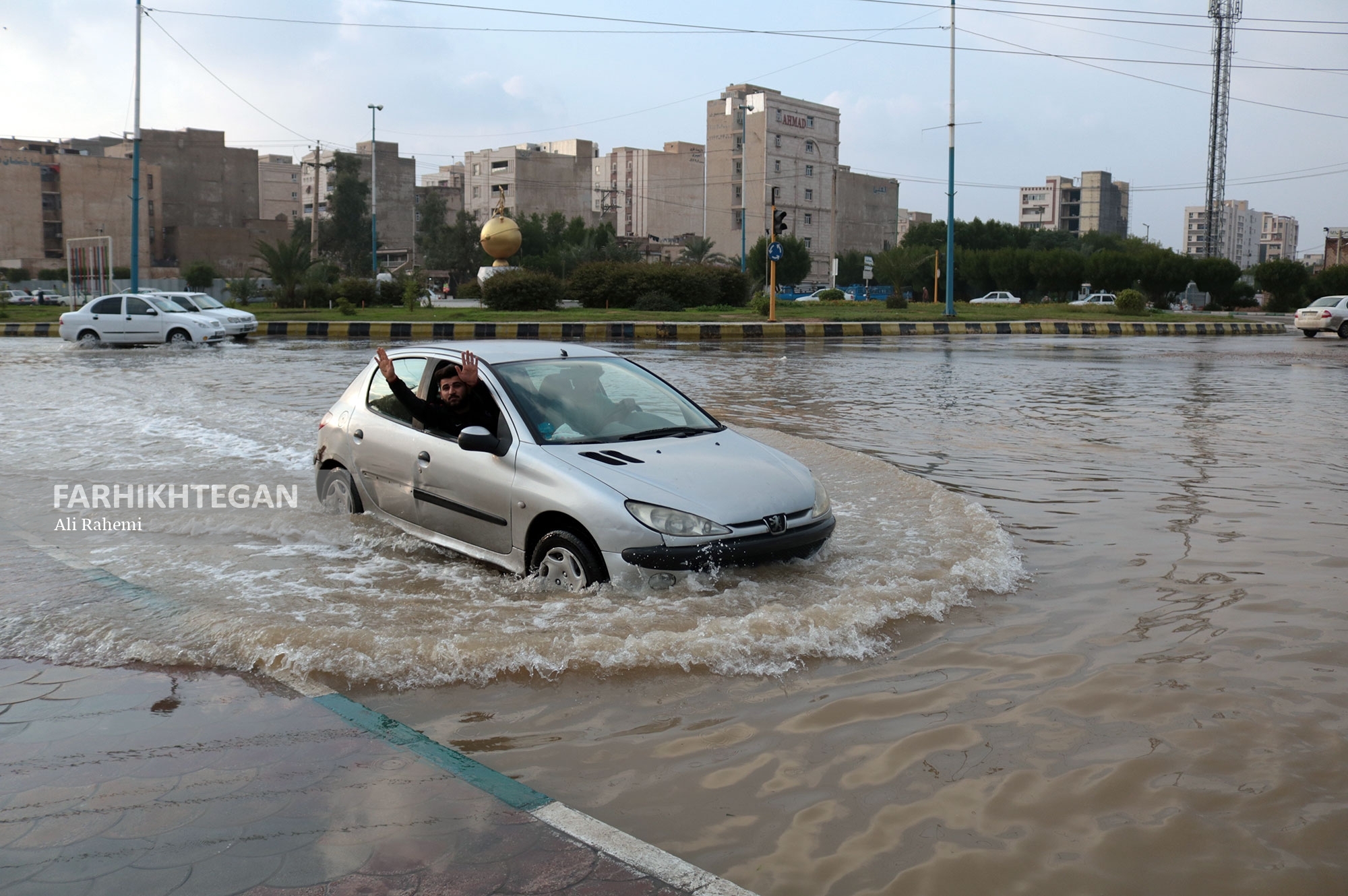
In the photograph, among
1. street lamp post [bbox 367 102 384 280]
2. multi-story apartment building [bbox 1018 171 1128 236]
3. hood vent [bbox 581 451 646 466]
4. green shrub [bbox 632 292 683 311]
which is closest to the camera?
hood vent [bbox 581 451 646 466]

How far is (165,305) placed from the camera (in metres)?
27.0

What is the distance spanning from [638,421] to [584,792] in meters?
2.94

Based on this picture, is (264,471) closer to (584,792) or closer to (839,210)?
(584,792)

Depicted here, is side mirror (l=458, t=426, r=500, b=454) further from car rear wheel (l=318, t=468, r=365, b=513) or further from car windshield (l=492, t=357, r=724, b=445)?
car rear wheel (l=318, t=468, r=365, b=513)

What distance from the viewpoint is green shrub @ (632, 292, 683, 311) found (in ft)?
122

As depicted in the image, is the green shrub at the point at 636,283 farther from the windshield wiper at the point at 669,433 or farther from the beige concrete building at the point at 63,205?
the beige concrete building at the point at 63,205

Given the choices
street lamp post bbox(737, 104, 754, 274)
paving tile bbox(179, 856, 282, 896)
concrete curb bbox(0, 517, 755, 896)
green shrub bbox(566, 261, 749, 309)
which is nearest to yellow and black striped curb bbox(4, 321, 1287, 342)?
green shrub bbox(566, 261, 749, 309)

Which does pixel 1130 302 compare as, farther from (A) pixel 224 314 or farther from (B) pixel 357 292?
(A) pixel 224 314

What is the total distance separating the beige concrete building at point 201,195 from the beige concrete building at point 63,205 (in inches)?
81.9

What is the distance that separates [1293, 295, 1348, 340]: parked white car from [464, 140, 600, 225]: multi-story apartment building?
83917mm

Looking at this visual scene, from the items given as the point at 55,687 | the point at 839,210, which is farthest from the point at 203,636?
the point at 839,210

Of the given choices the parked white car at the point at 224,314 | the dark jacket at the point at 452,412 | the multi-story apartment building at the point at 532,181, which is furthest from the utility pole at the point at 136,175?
the multi-story apartment building at the point at 532,181

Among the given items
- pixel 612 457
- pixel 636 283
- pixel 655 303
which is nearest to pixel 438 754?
pixel 612 457

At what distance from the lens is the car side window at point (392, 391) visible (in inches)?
255
